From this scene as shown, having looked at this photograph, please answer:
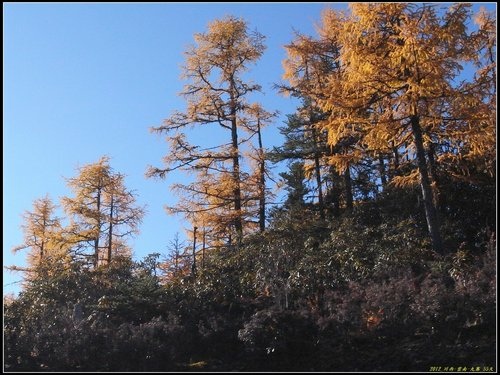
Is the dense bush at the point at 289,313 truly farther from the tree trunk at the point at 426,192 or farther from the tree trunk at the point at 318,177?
the tree trunk at the point at 318,177

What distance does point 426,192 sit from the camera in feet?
40.5

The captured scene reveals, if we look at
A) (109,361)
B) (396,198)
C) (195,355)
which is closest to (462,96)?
(396,198)

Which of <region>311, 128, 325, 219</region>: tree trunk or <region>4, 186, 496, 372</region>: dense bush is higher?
<region>311, 128, 325, 219</region>: tree trunk

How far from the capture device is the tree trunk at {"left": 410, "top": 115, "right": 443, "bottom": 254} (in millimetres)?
11922

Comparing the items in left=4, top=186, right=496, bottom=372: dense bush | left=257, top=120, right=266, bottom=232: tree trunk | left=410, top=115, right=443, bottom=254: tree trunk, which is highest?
left=257, top=120, right=266, bottom=232: tree trunk

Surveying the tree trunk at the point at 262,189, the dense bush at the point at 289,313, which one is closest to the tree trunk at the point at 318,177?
the tree trunk at the point at 262,189

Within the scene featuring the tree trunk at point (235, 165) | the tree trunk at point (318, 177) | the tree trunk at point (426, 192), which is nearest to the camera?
the tree trunk at point (426, 192)

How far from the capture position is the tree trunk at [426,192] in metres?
11.9

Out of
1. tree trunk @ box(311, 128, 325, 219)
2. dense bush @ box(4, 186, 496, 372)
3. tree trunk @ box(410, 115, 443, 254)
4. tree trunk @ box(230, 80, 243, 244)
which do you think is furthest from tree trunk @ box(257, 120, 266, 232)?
tree trunk @ box(410, 115, 443, 254)

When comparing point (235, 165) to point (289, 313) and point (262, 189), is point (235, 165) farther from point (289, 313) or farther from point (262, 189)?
point (289, 313)

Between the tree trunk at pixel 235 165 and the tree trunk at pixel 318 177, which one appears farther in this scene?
the tree trunk at pixel 235 165

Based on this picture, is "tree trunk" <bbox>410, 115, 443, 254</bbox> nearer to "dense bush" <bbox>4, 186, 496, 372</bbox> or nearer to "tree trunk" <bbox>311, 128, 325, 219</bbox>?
"dense bush" <bbox>4, 186, 496, 372</bbox>

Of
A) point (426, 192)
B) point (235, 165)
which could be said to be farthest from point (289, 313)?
point (235, 165)

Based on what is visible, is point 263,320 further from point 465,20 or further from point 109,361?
point 465,20
